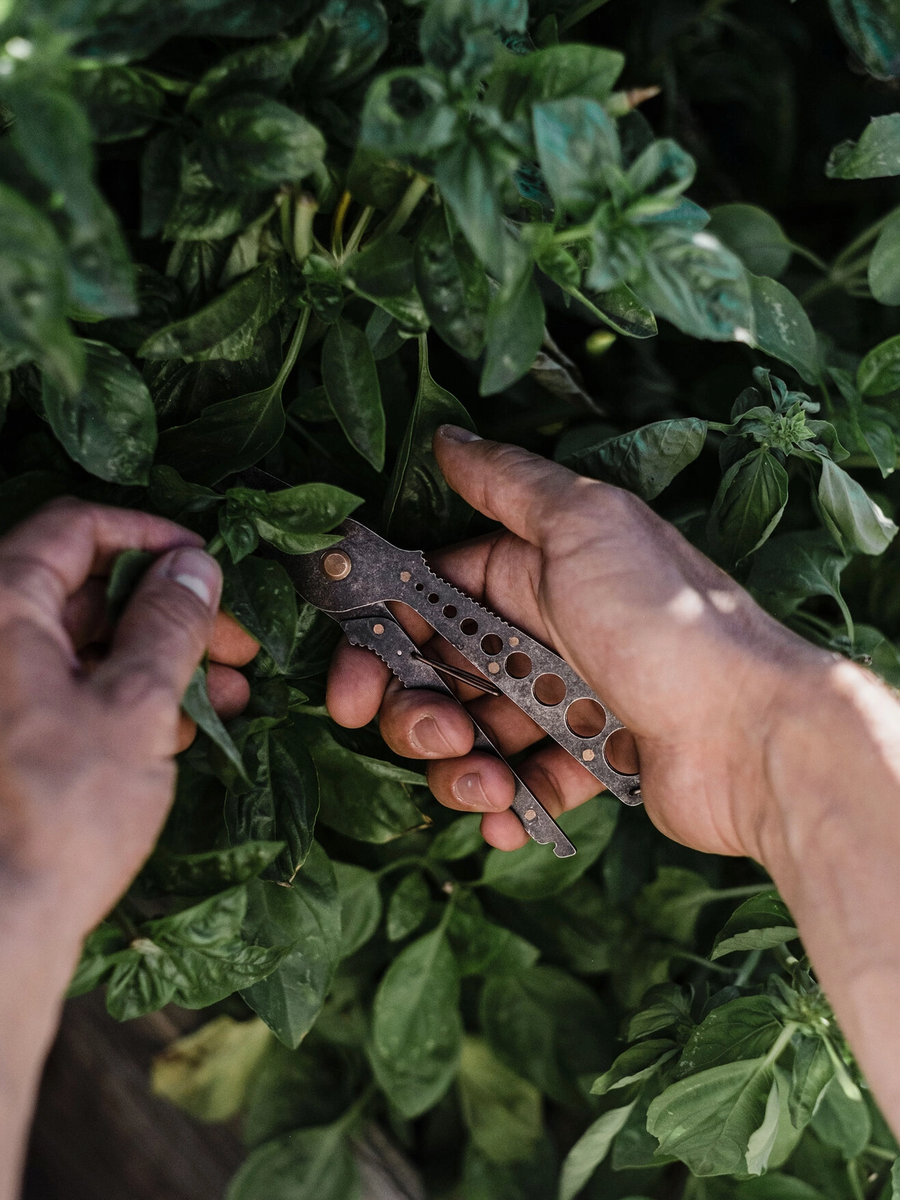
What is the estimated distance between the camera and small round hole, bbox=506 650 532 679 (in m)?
0.67

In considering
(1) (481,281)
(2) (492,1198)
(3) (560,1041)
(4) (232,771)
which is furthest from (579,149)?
(2) (492,1198)

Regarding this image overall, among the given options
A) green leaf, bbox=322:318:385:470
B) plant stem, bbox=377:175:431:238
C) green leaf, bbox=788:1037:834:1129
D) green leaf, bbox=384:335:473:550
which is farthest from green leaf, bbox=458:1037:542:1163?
plant stem, bbox=377:175:431:238

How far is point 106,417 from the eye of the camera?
491 millimetres

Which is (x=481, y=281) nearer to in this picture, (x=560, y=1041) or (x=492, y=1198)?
(x=560, y=1041)

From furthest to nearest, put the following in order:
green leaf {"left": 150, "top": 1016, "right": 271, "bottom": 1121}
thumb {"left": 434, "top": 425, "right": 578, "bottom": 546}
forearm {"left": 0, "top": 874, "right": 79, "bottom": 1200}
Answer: green leaf {"left": 150, "top": 1016, "right": 271, "bottom": 1121} → thumb {"left": 434, "top": 425, "right": 578, "bottom": 546} → forearm {"left": 0, "top": 874, "right": 79, "bottom": 1200}

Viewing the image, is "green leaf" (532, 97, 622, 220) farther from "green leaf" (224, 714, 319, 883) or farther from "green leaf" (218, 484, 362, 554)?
"green leaf" (224, 714, 319, 883)

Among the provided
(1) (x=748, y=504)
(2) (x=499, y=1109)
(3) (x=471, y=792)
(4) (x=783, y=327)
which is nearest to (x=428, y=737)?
(3) (x=471, y=792)

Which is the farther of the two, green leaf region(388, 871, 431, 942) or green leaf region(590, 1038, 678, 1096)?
green leaf region(388, 871, 431, 942)

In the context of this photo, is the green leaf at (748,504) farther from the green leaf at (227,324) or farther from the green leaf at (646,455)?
the green leaf at (227,324)

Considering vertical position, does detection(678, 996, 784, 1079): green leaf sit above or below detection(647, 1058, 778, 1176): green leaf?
above

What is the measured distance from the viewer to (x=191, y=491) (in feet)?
1.70

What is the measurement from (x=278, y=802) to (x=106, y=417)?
0.79 feet

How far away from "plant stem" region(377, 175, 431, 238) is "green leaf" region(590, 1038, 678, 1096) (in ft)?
1.77

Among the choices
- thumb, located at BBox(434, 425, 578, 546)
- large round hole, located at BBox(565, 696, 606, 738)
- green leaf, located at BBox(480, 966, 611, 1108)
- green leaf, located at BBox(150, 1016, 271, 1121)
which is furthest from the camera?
green leaf, located at BBox(150, 1016, 271, 1121)
